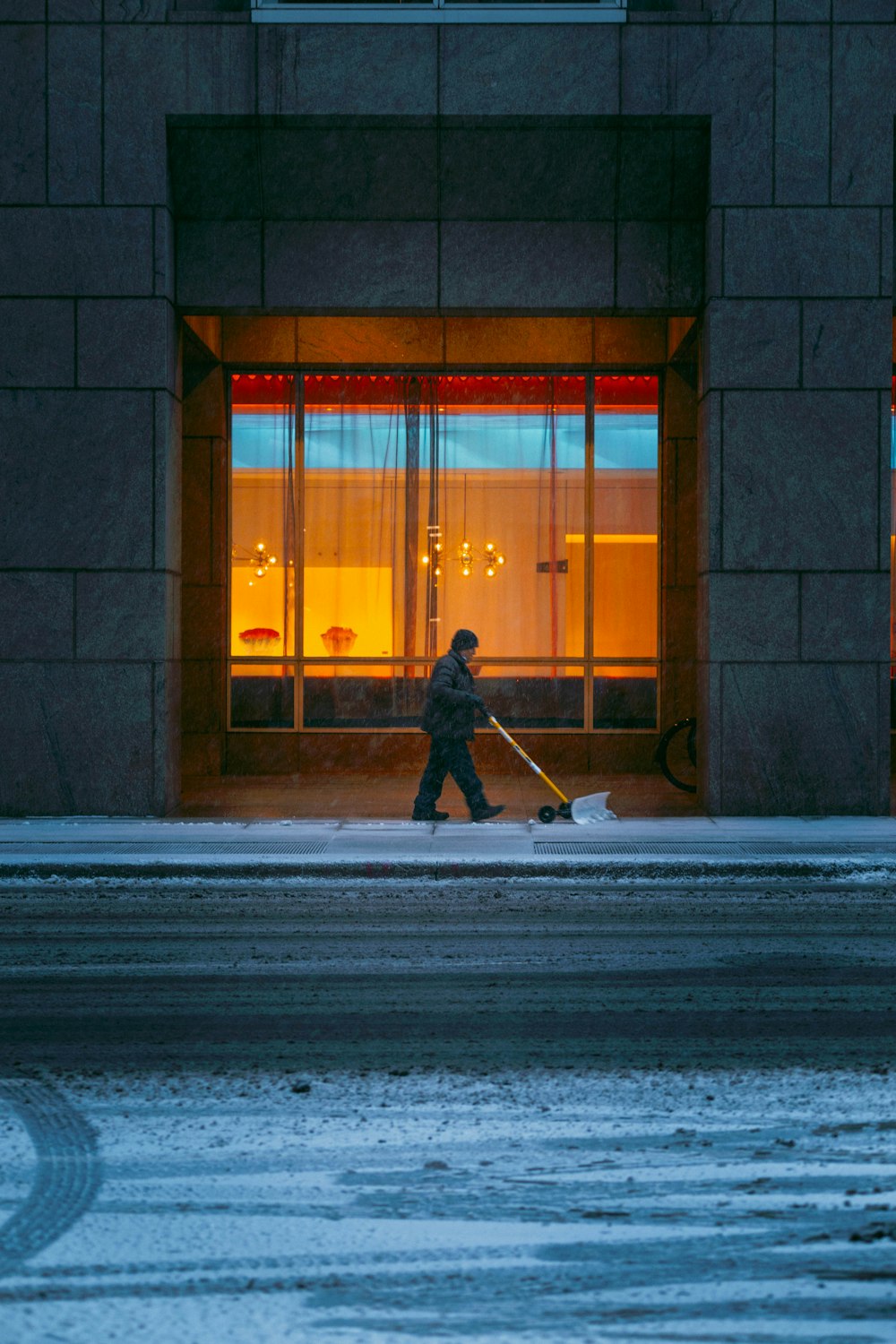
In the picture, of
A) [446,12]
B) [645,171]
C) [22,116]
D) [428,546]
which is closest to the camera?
[22,116]

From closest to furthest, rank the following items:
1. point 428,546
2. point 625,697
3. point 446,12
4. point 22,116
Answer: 1. point 22,116
2. point 446,12
3. point 625,697
4. point 428,546

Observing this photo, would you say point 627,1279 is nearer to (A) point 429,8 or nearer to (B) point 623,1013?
(B) point 623,1013

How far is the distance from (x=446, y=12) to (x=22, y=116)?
4.03 meters

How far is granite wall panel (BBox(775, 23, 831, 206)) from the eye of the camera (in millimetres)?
12781

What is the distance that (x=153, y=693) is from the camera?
509 inches

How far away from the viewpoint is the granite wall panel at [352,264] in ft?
44.0

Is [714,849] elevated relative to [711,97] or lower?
lower

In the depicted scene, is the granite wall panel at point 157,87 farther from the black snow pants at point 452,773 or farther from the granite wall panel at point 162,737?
the black snow pants at point 452,773

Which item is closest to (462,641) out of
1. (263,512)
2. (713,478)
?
(713,478)

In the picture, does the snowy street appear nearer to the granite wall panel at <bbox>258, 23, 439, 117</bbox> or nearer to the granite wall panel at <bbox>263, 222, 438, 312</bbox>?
the granite wall panel at <bbox>263, 222, 438, 312</bbox>

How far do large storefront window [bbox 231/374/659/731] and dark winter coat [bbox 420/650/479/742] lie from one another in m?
4.24

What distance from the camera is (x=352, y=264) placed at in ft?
44.1

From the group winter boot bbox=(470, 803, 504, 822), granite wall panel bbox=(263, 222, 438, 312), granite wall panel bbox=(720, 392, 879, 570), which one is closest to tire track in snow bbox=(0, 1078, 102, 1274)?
winter boot bbox=(470, 803, 504, 822)

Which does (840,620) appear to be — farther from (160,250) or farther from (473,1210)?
(473,1210)
